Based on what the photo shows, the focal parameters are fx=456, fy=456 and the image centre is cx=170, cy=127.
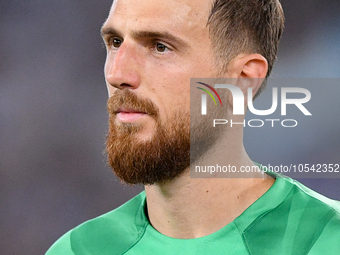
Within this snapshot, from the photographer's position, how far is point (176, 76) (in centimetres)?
150

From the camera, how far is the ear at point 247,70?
162 centimetres

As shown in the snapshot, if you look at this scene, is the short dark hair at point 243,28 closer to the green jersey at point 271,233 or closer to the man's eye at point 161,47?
the man's eye at point 161,47

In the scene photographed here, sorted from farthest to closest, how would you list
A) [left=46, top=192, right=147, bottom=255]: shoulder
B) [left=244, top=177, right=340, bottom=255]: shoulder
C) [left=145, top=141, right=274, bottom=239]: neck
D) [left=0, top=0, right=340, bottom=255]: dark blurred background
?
[left=0, top=0, right=340, bottom=255]: dark blurred background → [left=46, top=192, right=147, bottom=255]: shoulder → [left=145, top=141, right=274, bottom=239]: neck → [left=244, top=177, right=340, bottom=255]: shoulder

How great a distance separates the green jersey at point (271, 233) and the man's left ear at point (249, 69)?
369mm

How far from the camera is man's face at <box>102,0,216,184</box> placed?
147 centimetres

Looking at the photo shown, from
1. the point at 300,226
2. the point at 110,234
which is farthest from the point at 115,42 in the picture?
the point at 300,226

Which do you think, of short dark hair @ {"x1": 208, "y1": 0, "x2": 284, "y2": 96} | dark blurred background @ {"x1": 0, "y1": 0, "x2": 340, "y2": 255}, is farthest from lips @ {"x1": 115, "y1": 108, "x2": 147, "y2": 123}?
dark blurred background @ {"x1": 0, "y1": 0, "x2": 340, "y2": 255}

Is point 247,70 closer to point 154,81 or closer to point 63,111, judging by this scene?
point 154,81

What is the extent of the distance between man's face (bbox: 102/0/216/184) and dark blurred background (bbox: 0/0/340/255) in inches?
66.3

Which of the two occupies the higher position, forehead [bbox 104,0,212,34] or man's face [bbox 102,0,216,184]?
forehead [bbox 104,0,212,34]

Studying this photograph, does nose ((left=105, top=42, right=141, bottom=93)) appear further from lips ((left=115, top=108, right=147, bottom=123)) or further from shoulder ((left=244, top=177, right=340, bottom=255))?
shoulder ((left=244, top=177, right=340, bottom=255))

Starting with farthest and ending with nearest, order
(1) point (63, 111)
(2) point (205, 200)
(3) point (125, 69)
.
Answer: (1) point (63, 111) → (2) point (205, 200) → (3) point (125, 69)

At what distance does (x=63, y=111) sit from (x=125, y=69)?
191 centimetres

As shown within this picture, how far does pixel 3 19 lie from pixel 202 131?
7.60 feet
